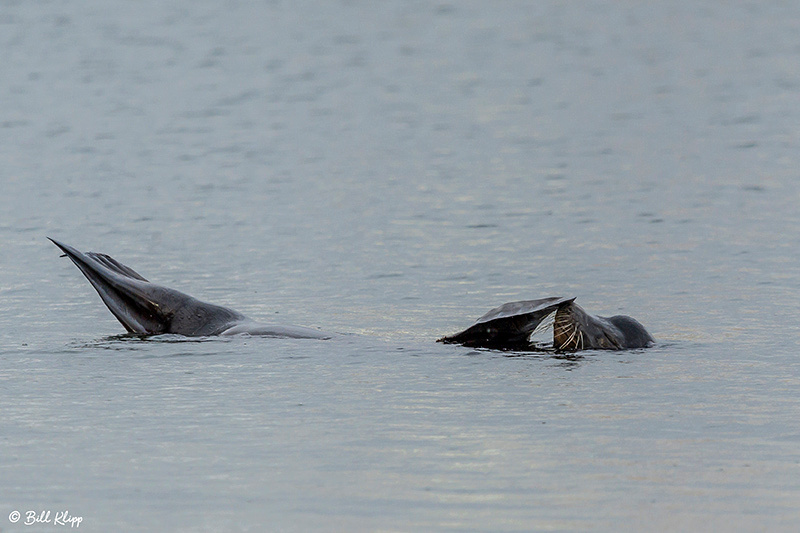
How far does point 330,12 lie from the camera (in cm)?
3591

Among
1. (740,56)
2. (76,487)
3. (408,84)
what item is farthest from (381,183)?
(740,56)

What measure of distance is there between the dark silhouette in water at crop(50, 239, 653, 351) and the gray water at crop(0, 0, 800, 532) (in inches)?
7.1

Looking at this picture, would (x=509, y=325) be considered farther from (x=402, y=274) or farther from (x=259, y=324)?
(x=402, y=274)

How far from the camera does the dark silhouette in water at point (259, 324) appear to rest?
942cm

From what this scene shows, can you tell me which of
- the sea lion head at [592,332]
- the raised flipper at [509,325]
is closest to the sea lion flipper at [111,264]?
the raised flipper at [509,325]

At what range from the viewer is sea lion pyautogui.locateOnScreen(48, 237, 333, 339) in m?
10.1

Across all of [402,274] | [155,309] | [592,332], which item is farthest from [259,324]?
[402,274]

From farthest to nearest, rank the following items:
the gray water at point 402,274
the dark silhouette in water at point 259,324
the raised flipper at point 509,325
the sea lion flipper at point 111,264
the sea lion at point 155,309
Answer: the sea lion flipper at point 111,264 → the sea lion at point 155,309 → the dark silhouette in water at point 259,324 → the raised flipper at point 509,325 → the gray water at point 402,274

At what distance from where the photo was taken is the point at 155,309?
33.4ft

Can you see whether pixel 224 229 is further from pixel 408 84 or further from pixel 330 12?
pixel 330 12

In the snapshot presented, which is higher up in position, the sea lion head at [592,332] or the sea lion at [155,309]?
the sea lion at [155,309]

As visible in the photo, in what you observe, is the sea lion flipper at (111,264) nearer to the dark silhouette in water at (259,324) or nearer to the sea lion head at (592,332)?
the dark silhouette in water at (259,324)

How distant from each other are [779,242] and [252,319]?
629 cm

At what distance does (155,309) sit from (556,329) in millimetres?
3105
